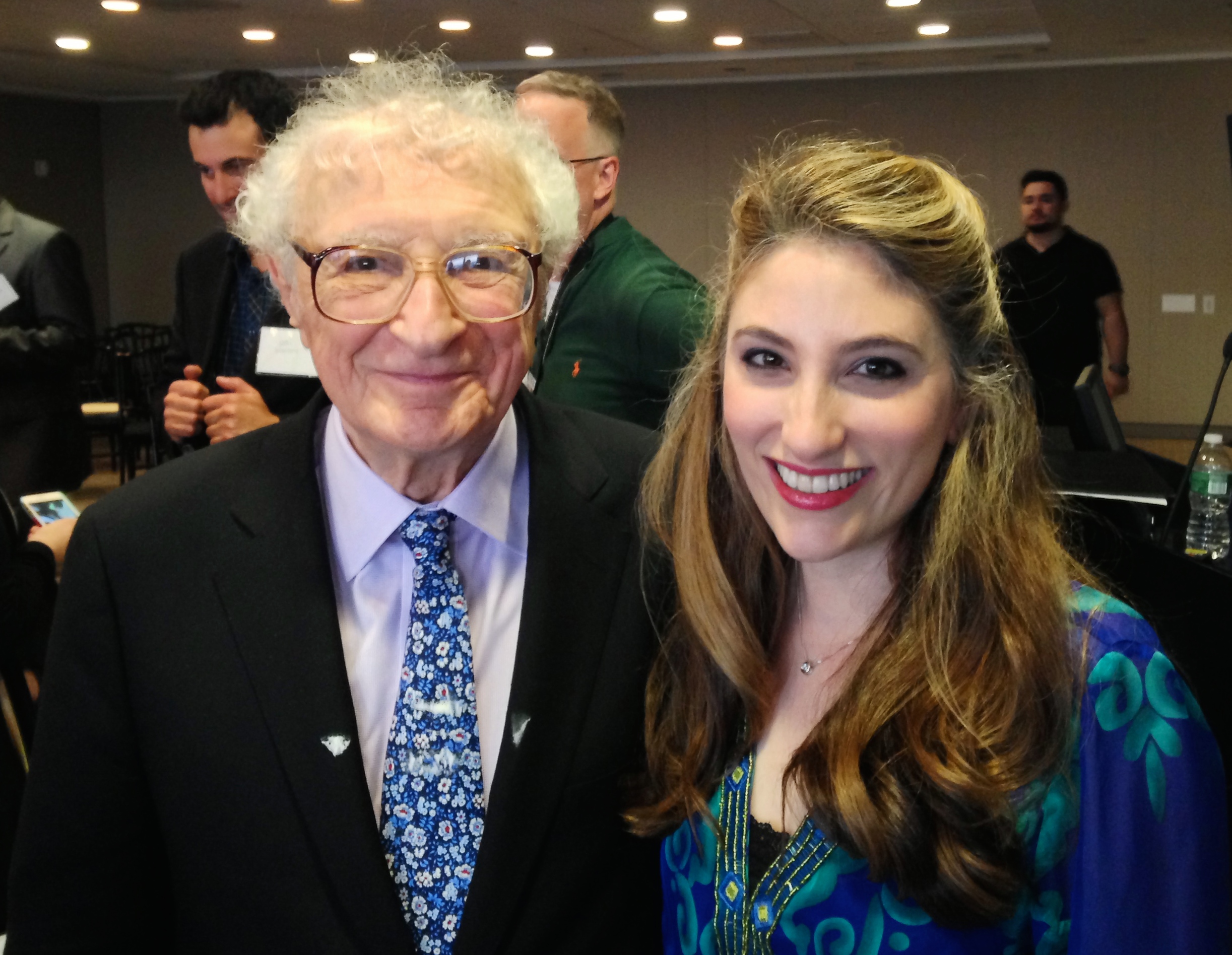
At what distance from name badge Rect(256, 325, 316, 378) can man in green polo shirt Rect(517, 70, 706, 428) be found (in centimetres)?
57

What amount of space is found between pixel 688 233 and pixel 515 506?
1086 cm

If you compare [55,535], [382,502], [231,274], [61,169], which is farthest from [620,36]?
[382,502]

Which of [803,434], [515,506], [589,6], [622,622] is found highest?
[589,6]

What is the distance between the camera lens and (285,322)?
2.62 meters

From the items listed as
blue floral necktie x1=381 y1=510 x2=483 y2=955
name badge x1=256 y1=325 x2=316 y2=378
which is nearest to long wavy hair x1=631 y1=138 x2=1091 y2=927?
blue floral necktie x1=381 y1=510 x2=483 y2=955

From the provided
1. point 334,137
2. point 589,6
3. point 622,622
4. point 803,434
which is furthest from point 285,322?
point 589,6

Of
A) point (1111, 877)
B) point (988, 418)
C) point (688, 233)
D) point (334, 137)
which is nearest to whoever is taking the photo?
point (1111, 877)

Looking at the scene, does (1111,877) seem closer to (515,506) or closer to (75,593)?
(515,506)

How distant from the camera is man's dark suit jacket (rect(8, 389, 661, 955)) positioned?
1.25 metres

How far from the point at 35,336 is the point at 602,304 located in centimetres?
211

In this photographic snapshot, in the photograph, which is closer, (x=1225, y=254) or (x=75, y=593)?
(x=75, y=593)

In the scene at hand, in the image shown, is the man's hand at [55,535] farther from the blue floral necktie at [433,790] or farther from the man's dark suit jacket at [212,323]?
the blue floral necktie at [433,790]

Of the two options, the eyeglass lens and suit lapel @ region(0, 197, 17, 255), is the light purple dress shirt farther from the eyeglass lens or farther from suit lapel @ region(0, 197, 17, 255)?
suit lapel @ region(0, 197, 17, 255)

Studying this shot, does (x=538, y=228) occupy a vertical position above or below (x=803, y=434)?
above
